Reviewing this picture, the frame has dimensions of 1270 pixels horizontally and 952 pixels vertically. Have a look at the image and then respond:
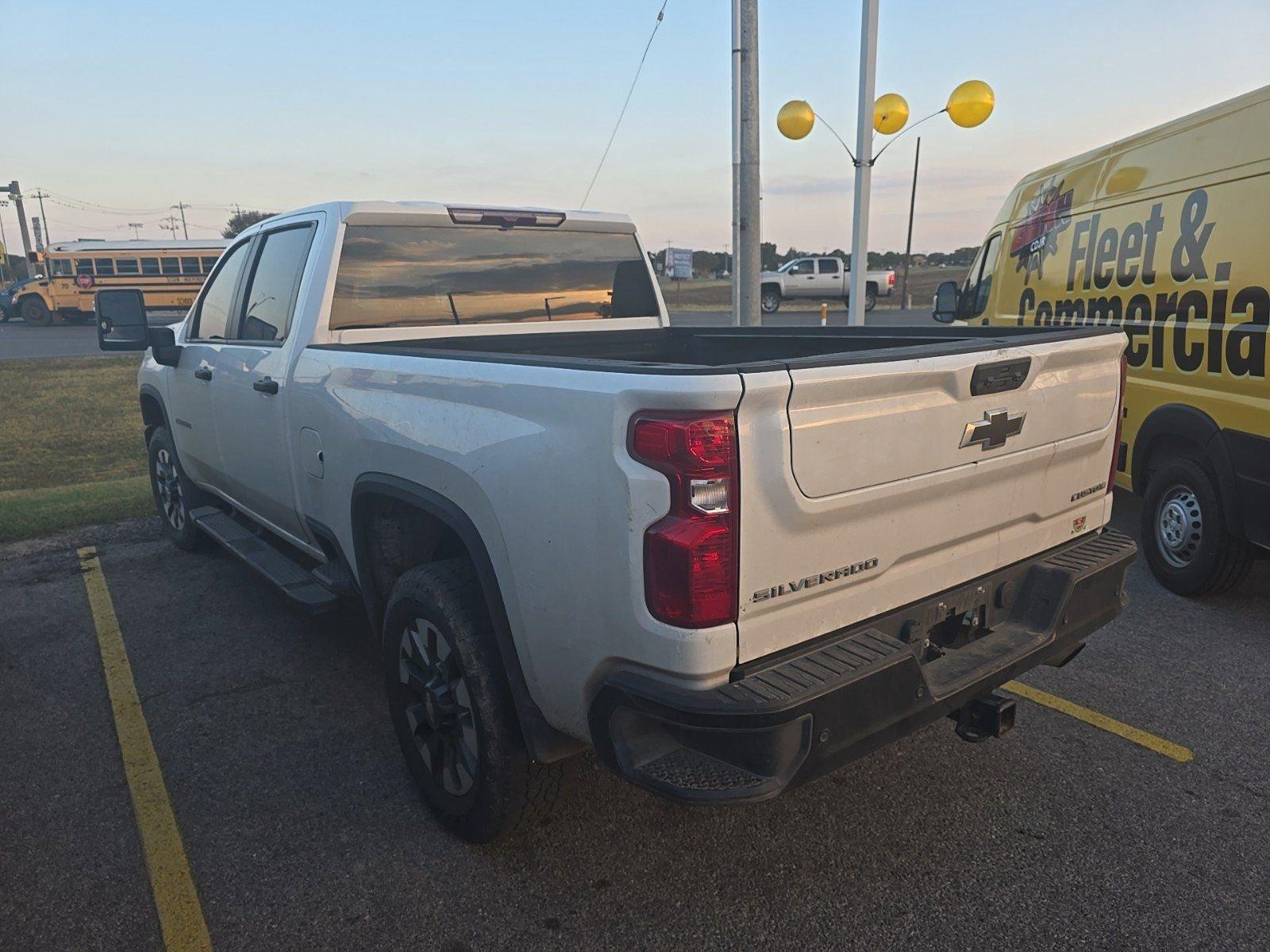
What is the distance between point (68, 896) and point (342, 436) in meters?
1.63

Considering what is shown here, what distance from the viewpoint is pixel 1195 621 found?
452cm

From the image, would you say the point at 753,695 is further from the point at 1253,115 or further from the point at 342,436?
the point at 1253,115

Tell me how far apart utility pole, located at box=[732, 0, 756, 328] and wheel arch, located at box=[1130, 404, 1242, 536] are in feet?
14.1

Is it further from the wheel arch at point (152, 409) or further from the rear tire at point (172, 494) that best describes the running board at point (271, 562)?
the wheel arch at point (152, 409)

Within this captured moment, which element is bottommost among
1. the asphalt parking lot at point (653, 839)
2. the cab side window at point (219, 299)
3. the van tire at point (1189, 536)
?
the asphalt parking lot at point (653, 839)

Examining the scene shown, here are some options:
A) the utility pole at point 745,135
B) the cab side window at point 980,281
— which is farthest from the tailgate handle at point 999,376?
the utility pole at point 745,135

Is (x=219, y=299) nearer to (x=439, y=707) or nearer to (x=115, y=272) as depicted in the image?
(x=439, y=707)

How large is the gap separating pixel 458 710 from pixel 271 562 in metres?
1.89

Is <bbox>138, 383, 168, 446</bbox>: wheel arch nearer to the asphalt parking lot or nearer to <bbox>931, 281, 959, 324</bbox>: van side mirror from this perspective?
the asphalt parking lot

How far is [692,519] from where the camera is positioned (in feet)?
6.51

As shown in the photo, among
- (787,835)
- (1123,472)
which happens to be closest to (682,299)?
(1123,472)

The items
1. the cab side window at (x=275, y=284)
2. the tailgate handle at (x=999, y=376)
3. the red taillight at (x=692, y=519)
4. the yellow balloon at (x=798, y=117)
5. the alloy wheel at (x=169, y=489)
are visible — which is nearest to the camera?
the red taillight at (x=692, y=519)

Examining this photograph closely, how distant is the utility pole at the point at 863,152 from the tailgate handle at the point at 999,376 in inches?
327

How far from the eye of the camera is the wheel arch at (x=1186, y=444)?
4.38 m
